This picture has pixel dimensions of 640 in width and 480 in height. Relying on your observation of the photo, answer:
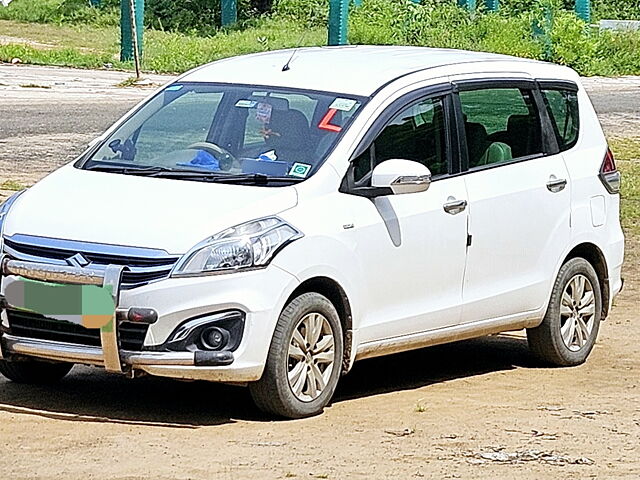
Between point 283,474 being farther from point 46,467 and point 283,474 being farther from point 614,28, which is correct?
point 614,28

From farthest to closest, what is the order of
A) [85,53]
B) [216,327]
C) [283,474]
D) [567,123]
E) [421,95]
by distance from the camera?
[85,53], [567,123], [421,95], [216,327], [283,474]

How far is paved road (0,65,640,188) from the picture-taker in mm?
17359

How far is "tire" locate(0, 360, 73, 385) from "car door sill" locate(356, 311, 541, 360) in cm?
154

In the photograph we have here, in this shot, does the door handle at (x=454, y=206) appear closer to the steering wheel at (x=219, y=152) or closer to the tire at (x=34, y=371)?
the steering wheel at (x=219, y=152)

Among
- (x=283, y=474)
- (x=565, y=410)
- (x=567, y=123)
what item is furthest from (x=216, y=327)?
(x=567, y=123)

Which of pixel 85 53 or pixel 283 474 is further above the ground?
pixel 283 474

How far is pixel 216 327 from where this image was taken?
6641 millimetres

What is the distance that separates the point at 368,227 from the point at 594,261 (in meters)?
2.25

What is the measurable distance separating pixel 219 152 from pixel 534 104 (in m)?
2.13

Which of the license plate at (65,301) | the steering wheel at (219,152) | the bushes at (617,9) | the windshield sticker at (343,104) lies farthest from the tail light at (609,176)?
the bushes at (617,9)

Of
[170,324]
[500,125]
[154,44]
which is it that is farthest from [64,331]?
[154,44]

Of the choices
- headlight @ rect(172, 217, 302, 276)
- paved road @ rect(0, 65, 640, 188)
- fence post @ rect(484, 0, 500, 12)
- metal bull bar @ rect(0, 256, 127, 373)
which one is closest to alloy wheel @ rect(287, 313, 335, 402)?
headlight @ rect(172, 217, 302, 276)

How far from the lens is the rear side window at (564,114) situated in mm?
8805

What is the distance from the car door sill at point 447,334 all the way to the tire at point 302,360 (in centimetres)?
31
